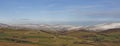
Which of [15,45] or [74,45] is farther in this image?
[74,45]

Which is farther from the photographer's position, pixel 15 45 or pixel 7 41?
pixel 7 41

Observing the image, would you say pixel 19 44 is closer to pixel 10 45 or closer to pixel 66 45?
pixel 10 45

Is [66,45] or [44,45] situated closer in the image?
[44,45]

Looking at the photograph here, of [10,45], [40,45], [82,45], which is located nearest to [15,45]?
[10,45]

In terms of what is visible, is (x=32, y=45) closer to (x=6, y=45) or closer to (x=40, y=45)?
(x=40, y=45)

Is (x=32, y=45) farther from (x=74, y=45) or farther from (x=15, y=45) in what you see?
(x=74, y=45)

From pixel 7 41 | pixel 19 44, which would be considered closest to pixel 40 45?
pixel 19 44

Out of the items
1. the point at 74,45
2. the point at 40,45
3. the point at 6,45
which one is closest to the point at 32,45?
the point at 40,45
